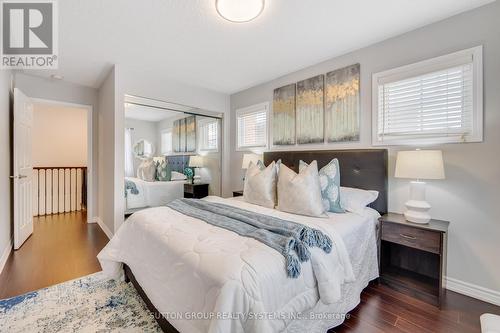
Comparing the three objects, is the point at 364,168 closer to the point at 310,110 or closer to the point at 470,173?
the point at 470,173

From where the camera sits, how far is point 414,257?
2.37 meters

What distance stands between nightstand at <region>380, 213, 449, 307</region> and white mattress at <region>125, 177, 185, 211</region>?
3.17 metres

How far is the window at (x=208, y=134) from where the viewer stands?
4.30 m

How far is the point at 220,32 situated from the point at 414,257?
310cm

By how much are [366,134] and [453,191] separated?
0.99 meters

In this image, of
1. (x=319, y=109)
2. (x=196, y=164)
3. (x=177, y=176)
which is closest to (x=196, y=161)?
(x=196, y=164)

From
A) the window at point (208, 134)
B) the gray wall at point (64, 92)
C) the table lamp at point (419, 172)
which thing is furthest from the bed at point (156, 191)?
the table lamp at point (419, 172)

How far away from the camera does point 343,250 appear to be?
5.50ft

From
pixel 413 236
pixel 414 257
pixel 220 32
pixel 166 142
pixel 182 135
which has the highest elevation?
pixel 220 32

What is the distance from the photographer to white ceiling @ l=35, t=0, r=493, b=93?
200 cm

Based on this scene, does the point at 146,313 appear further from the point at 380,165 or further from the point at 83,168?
the point at 83,168


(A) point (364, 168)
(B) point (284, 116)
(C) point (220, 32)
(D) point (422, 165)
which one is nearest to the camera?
(D) point (422, 165)

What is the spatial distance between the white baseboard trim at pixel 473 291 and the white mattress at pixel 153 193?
3765 mm

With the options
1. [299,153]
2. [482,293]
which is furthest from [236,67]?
[482,293]
